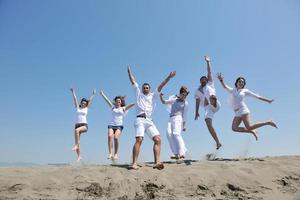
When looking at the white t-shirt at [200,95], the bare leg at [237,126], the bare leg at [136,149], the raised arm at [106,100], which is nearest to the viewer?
the bare leg at [136,149]

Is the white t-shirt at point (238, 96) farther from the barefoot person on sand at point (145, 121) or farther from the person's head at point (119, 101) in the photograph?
the person's head at point (119, 101)

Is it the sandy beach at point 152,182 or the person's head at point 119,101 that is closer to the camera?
the sandy beach at point 152,182

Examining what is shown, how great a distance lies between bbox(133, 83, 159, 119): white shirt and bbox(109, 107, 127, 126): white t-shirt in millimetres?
2150

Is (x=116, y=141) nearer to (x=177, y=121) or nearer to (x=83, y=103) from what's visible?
(x=83, y=103)

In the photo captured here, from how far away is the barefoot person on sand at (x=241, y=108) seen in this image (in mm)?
9172

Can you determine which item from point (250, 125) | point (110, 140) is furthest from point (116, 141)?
point (250, 125)

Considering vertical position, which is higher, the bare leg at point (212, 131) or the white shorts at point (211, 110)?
the white shorts at point (211, 110)

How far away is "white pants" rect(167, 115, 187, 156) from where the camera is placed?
8.63m

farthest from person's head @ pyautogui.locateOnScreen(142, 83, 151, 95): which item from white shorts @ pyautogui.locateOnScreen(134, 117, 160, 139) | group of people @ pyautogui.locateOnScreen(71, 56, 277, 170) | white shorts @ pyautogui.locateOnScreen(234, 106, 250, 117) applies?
white shorts @ pyautogui.locateOnScreen(234, 106, 250, 117)

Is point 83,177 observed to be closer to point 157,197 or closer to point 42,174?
point 42,174

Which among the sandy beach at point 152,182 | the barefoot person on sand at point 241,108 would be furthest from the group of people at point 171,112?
the sandy beach at point 152,182

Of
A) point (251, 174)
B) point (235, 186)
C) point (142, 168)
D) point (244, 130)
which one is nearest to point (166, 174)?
point (142, 168)

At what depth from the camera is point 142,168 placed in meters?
7.53

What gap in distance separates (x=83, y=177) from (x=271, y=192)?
3770mm
